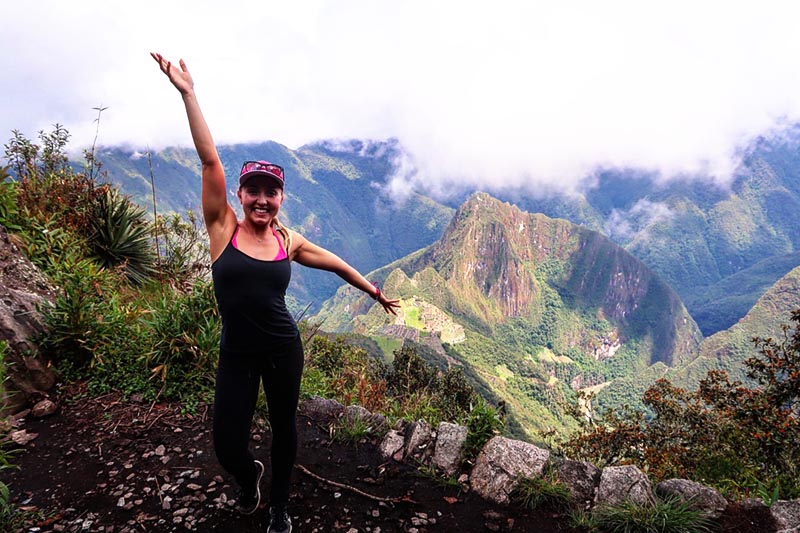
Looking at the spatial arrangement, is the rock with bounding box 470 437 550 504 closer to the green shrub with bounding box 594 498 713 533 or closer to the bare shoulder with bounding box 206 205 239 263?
the green shrub with bounding box 594 498 713 533

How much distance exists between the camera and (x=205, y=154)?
2258mm

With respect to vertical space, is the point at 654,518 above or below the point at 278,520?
above

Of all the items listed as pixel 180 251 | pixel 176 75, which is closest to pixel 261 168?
pixel 176 75

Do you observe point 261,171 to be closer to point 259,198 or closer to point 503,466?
point 259,198

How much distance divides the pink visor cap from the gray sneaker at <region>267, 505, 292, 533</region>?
2205 millimetres

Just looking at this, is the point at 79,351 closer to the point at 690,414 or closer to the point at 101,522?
the point at 101,522

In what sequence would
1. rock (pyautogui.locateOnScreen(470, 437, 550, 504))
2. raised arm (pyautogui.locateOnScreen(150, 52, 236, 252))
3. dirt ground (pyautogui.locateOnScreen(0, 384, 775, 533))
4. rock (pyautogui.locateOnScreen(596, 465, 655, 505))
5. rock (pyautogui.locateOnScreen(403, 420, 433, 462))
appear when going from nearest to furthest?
raised arm (pyautogui.locateOnScreen(150, 52, 236, 252))
dirt ground (pyautogui.locateOnScreen(0, 384, 775, 533))
rock (pyautogui.locateOnScreen(596, 465, 655, 505))
rock (pyautogui.locateOnScreen(470, 437, 550, 504))
rock (pyautogui.locateOnScreen(403, 420, 433, 462))

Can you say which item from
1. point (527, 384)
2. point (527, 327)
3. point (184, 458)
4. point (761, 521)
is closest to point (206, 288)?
point (184, 458)

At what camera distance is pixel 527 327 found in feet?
Answer: 654

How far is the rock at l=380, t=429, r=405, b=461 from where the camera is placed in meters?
3.87

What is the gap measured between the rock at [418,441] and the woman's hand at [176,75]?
136 inches

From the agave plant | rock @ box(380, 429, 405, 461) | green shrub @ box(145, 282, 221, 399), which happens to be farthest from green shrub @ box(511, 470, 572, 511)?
the agave plant

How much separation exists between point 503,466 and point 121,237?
657 centimetres

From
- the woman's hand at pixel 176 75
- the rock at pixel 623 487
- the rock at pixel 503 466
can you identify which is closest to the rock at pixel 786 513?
the rock at pixel 623 487
